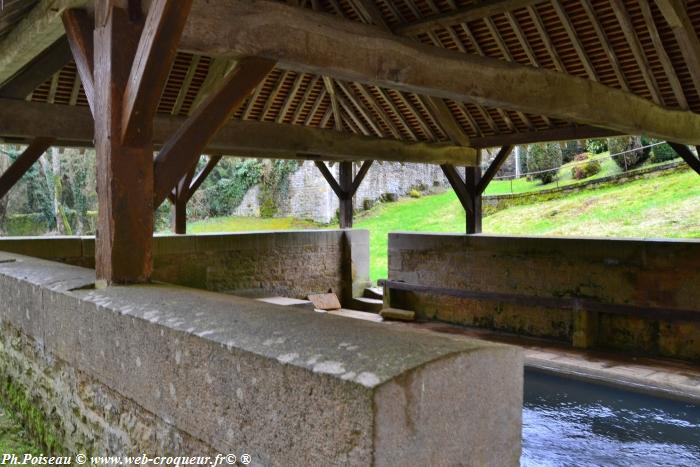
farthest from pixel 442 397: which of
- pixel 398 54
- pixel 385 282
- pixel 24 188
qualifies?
pixel 24 188

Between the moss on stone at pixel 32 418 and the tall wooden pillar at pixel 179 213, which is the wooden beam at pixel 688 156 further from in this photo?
the moss on stone at pixel 32 418

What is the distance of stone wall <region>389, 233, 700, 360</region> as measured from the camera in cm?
755

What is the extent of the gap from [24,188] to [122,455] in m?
19.5

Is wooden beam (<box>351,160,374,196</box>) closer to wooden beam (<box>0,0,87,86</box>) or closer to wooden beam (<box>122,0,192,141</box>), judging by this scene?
wooden beam (<box>0,0,87,86</box>)

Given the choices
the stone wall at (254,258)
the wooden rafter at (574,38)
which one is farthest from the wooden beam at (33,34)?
the wooden rafter at (574,38)

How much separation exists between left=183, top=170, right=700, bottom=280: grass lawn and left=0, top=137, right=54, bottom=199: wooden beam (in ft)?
31.0

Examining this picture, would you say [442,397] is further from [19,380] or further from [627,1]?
[627,1]

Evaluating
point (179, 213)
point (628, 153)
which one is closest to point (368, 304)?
point (179, 213)

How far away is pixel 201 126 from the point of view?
3598 millimetres

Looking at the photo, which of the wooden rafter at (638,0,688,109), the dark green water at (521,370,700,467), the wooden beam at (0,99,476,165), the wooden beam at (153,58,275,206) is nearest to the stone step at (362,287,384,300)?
the wooden beam at (0,99,476,165)

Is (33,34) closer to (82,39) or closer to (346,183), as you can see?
(82,39)

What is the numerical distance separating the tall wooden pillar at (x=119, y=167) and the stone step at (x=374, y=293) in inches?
349

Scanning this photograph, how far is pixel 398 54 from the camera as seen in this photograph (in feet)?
14.4

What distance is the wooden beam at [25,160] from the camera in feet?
22.1
